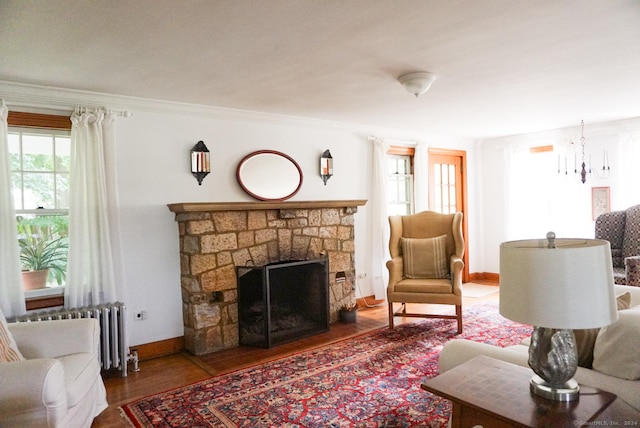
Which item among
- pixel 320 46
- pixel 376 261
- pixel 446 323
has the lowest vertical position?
pixel 446 323

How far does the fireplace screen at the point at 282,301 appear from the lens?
3.95 metres

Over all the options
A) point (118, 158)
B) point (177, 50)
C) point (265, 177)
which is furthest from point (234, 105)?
point (177, 50)

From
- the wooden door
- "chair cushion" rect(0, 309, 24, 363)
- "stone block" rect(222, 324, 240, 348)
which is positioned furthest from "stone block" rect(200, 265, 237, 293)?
the wooden door

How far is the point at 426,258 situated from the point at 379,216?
1016mm

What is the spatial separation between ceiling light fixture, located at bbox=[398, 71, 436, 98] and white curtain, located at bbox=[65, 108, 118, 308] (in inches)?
97.7

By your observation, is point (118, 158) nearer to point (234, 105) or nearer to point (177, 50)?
point (234, 105)

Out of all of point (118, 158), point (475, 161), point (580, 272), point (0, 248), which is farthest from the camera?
point (475, 161)

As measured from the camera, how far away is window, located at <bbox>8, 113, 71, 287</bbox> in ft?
10.7

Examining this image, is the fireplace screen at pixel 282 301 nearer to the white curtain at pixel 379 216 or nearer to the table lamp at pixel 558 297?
the white curtain at pixel 379 216

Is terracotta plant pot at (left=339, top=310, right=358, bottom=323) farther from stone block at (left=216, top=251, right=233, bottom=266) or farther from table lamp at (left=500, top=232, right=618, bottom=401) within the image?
table lamp at (left=500, top=232, right=618, bottom=401)

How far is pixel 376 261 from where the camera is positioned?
17.5 feet

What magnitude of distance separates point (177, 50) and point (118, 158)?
1480 mm

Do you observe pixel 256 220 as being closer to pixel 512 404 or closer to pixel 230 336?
pixel 230 336

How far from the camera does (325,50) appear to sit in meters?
2.55
